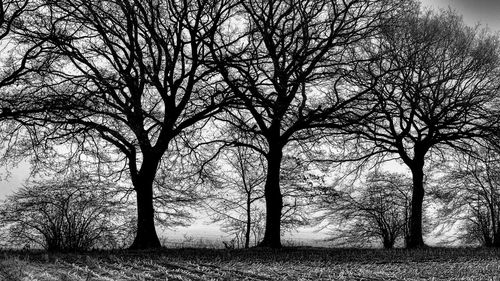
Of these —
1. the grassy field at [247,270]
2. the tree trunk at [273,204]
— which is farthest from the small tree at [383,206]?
the grassy field at [247,270]

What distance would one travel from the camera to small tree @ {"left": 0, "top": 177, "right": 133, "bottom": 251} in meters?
22.7

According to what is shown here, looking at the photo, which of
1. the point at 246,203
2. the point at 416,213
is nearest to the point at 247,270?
the point at 416,213

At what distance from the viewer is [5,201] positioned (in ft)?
85.1

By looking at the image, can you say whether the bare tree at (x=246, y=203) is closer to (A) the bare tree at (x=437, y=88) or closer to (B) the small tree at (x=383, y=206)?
(B) the small tree at (x=383, y=206)

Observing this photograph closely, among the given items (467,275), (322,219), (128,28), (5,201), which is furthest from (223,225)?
(467,275)

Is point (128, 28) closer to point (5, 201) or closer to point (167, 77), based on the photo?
point (167, 77)

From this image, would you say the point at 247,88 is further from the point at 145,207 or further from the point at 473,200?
the point at 473,200

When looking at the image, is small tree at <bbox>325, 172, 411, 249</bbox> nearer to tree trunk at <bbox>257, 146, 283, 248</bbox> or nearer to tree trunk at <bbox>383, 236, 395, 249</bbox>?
tree trunk at <bbox>383, 236, 395, 249</bbox>

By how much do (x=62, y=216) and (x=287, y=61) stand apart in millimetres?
13321

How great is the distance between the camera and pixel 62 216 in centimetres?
2231

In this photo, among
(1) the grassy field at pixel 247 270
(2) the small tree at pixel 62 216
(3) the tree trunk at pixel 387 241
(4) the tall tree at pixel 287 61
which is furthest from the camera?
(3) the tree trunk at pixel 387 241

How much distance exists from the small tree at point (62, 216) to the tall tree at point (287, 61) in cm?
912

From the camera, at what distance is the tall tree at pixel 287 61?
14.4 metres

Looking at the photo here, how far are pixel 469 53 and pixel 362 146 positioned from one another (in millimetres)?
6307
